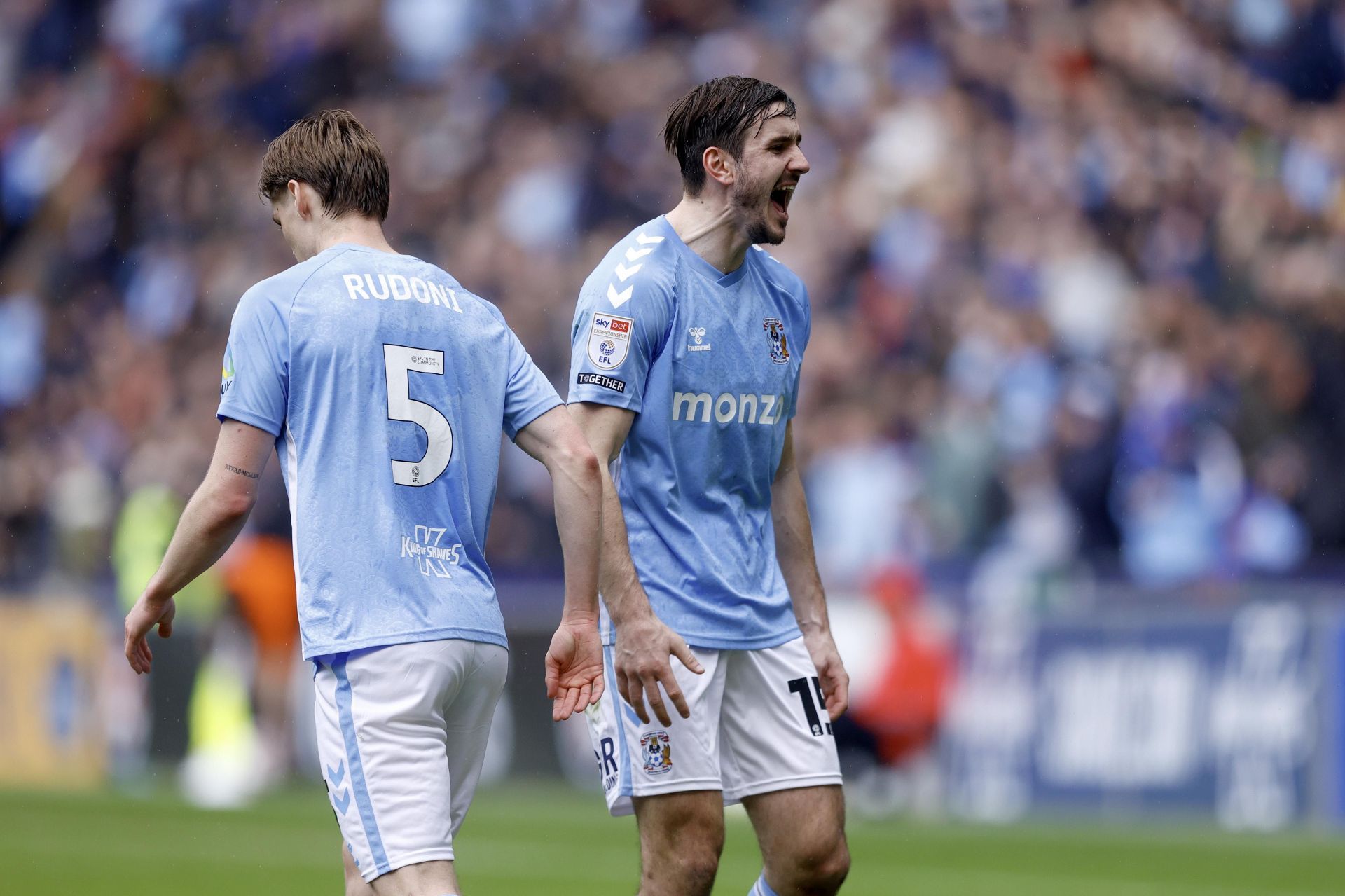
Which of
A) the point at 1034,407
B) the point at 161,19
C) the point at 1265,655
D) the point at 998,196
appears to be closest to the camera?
the point at 1265,655

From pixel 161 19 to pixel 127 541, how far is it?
8.04 metres

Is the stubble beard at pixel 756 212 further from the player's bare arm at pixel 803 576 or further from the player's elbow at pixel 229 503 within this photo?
the player's elbow at pixel 229 503

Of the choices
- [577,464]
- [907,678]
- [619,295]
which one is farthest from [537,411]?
[907,678]

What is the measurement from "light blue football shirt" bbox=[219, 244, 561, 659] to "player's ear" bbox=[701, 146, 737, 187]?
3.82 ft

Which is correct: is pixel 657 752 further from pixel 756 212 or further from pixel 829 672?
pixel 756 212

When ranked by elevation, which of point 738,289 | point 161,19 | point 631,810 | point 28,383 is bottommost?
point 631,810

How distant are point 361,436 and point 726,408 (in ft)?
4.16

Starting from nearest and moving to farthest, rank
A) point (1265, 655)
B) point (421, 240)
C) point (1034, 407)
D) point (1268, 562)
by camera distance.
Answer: point (1265, 655)
point (1268, 562)
point (1034, 407)
point (421, 240)

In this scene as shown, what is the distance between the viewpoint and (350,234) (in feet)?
16.4

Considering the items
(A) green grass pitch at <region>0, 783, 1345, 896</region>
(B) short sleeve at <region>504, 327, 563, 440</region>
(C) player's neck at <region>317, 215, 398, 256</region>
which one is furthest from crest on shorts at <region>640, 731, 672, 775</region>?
(A) green grass pitch at <region>0, 783, 1345, 896</region>

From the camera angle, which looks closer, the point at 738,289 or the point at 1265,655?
the point at 738,289

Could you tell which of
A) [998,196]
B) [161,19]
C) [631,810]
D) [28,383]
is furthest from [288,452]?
[161,19]

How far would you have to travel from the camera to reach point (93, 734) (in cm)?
A: 1673

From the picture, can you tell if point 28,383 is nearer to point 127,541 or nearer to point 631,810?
point 127,541
